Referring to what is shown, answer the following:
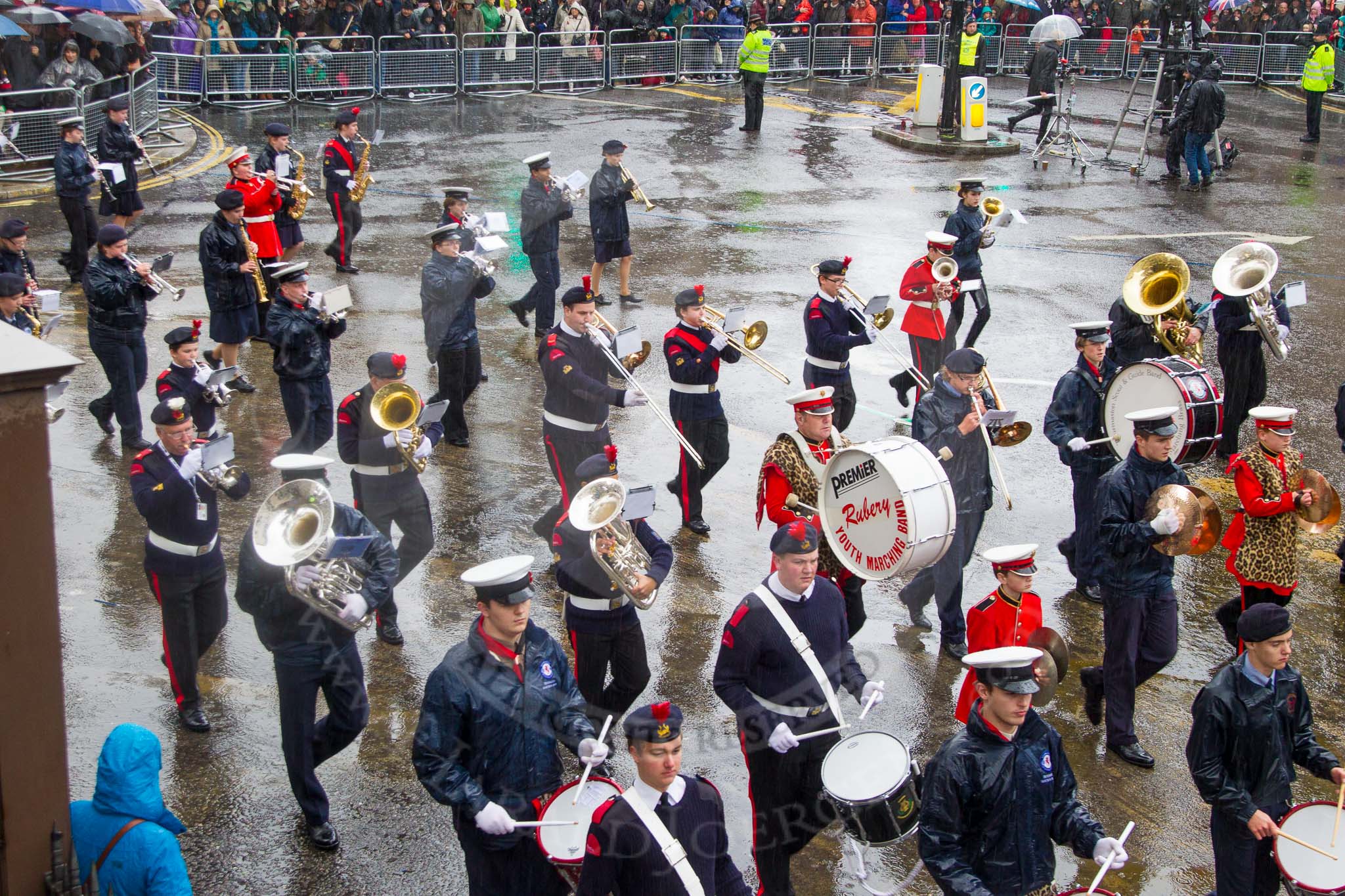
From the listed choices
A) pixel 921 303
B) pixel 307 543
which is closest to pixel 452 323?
pixel 921 303

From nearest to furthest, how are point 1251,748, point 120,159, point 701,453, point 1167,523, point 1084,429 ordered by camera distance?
point 1251,748 → point 1167,523 → point 1084,429 → point 701,453 → point 120,159

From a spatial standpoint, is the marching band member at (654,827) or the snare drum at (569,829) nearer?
the marching band member at (654,827)

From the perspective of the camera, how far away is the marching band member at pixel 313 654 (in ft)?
20.6

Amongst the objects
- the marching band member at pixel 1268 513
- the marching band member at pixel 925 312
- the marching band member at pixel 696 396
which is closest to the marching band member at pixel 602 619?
the marching band member at pixel 696 396

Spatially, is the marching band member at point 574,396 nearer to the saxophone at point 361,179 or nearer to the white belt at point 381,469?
the white belt at point 381,469

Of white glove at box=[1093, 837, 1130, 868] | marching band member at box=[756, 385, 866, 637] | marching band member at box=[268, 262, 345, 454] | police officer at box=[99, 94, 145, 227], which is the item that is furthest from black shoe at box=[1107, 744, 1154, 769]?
police officer at box=[99, 94, 145, 227]

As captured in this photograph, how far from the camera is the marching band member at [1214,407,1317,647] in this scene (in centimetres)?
798

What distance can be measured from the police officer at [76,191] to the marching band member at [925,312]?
867 centimetres

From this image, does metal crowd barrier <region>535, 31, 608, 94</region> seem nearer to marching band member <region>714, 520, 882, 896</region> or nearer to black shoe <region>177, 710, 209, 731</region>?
black shoe <region>177, 710, 209, 731</region>

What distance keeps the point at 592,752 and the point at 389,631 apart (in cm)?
335

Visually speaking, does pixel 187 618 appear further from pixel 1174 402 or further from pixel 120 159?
pixel 120 159

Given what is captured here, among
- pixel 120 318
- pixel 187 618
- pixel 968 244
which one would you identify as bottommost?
pixel 187 618

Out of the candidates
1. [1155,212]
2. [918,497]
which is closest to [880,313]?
[918,497]

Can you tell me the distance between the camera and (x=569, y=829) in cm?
514
